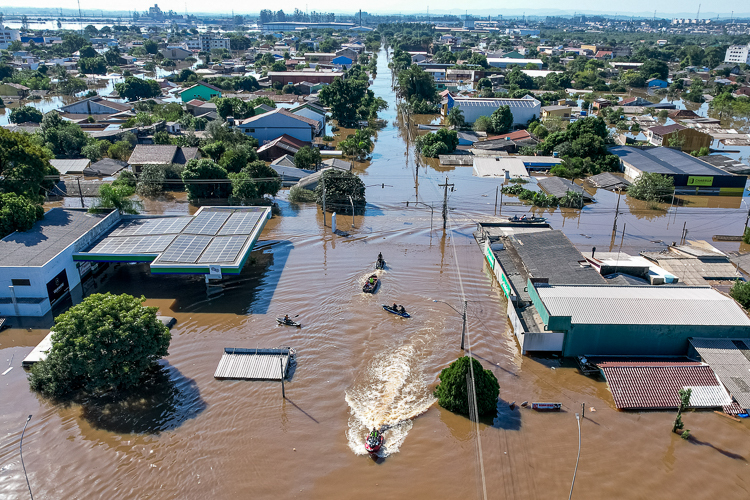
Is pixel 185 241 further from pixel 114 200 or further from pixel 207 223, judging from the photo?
pixel 114 200

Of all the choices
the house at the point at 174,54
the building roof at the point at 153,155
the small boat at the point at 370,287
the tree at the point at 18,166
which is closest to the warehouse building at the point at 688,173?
the small boat at the point at 370,287

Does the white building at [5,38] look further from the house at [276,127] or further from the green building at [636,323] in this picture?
the green building at [636,323]

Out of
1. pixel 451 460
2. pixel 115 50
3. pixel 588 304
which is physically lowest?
pixel 451 460

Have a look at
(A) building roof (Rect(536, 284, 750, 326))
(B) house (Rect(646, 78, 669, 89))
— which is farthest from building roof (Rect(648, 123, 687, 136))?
(B) house (Rect(646, 78, 669, 89))

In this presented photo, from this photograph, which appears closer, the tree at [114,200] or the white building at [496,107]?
the tree at [114,200]

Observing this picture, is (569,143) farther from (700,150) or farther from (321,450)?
(321,450)

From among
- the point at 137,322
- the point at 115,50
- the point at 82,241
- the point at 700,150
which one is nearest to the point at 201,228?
the point at 82,241

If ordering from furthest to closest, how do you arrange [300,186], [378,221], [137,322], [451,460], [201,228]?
[300,186] < [378,221] < [201,228] < [137,322] < [451,460]

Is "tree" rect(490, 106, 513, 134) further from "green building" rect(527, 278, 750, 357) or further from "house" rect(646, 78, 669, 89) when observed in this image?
"house" rect(646, 78, 669, 89)
